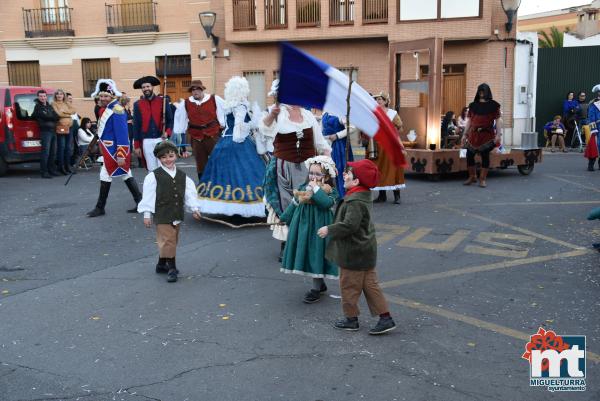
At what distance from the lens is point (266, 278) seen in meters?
6.15

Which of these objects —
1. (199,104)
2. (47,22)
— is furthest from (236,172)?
(47,22)

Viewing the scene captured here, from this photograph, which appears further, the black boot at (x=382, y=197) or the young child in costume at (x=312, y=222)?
the black boot at (x=382, y=197)

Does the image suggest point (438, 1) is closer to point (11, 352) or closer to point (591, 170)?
point (591, 170)

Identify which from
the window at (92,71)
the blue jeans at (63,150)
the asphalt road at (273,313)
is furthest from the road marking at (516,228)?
the window at (92,71)

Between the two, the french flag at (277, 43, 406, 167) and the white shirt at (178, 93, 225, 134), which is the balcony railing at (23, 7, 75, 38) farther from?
the french flag at (277, 43, 406, 167)

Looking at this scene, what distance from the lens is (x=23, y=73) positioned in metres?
25.6

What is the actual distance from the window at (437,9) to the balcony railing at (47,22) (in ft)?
42.5

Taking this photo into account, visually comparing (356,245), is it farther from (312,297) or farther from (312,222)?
(312,297)

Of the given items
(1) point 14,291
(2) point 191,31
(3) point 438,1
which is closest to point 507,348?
(1) point 14,291

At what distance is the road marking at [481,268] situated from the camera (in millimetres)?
5996

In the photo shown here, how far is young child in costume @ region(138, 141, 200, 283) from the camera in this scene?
20.1 feet

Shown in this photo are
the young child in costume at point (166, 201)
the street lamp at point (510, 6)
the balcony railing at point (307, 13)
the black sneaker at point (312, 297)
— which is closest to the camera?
the black sneaker at point (312, 297)

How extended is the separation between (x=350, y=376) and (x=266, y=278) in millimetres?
2294

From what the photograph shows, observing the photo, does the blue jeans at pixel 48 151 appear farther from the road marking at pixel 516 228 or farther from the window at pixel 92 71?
the window at pixel 92 71
